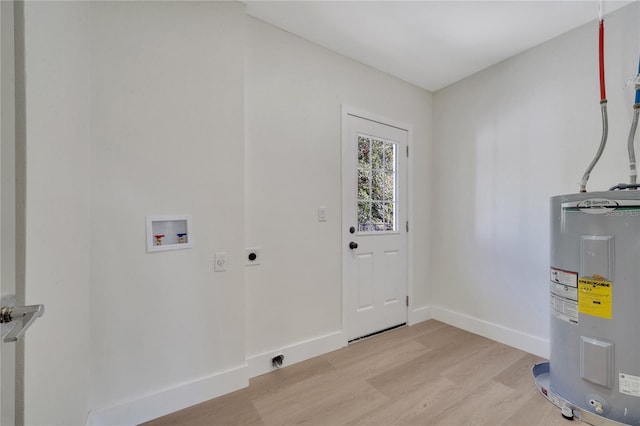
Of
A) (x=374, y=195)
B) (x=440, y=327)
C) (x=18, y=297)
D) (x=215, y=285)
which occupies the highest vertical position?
(x=374, y=195)

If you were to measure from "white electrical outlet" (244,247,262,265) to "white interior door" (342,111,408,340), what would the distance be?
809 mm

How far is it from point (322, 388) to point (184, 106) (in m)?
2.08

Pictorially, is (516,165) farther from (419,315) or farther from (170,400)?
(170,400)

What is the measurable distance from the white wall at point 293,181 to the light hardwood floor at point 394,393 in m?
0.28

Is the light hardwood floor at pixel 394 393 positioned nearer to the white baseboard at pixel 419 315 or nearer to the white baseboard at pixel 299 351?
the white baseboard at pixel 299 351

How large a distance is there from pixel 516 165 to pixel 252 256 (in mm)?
2469

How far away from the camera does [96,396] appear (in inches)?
56.6

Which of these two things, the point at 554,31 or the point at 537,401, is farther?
the point at 554,31

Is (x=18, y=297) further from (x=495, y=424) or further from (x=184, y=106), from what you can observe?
(x=495, y=424)

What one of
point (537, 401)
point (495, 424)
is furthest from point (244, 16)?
point (537, 401)

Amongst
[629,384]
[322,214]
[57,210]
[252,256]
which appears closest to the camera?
[57,210]

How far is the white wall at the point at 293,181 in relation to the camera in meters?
2.00

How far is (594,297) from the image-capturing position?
1479 millimetres

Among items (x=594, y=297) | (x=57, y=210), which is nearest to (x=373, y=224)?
(x=594, y=297)
